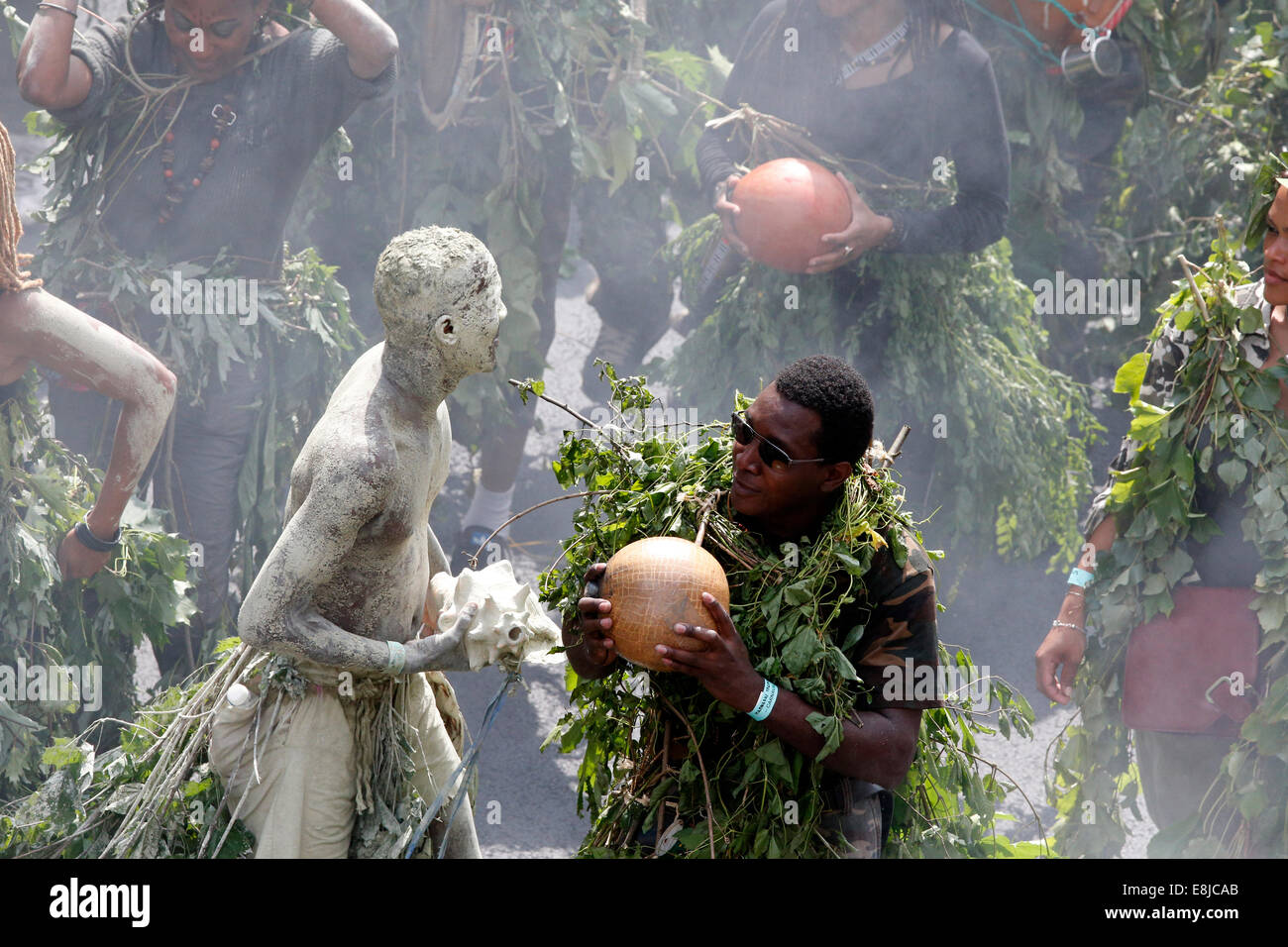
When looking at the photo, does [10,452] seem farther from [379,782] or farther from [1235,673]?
[1235,673]

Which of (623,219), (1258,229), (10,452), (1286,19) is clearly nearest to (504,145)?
(623,219)

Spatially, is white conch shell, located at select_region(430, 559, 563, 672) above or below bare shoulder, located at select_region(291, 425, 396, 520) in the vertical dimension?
below

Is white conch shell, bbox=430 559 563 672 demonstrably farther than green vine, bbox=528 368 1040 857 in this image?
Yes

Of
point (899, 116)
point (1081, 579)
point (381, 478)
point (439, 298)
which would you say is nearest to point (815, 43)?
point (899, 116)

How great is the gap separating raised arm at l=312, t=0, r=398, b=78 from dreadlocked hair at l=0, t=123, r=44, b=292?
1.29 m

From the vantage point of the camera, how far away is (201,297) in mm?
4750

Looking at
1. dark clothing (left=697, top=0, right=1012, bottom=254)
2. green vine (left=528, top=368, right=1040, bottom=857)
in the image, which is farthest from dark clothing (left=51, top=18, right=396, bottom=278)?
green vine (left=528, top=368, right=1040, bottom=857)

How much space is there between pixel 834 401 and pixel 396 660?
1.01 meters

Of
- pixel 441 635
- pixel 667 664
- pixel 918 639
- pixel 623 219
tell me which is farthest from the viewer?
pixel 623 219

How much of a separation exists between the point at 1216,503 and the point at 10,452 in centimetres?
345

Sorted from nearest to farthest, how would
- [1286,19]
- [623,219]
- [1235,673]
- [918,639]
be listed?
[918,639] < [1235,673] < [1286,19] < [623,219]

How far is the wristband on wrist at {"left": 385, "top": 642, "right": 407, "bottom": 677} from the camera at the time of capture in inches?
106

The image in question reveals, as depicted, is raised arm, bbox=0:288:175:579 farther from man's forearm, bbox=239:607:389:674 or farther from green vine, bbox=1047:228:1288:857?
green vine, bbox=1047:228:1288:857

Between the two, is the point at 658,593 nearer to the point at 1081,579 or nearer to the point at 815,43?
the point at 1081,579
